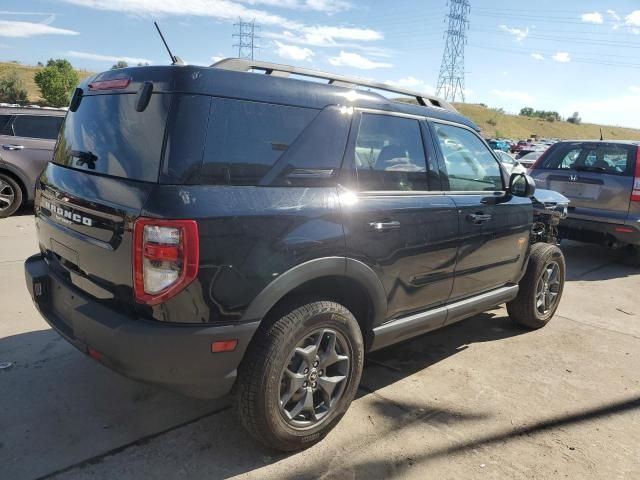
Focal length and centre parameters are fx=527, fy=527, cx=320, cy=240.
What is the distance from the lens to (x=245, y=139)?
2445 millimetres

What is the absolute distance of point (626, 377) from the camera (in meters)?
3.92

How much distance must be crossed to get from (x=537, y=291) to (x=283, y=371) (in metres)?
2.98

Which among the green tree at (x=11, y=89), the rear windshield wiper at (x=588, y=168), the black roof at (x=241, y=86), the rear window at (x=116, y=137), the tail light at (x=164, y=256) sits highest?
the green tree at (x=11, y=89)

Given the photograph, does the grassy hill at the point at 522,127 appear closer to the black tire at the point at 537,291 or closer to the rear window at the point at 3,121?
the rear window at the point at 3,121

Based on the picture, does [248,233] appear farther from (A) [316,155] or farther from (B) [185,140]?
Answer: (A) [316,155]

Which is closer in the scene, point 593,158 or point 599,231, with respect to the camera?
point 599,231

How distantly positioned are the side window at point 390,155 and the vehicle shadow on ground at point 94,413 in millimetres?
1378

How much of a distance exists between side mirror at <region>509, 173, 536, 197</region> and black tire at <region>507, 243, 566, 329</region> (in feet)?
2.21

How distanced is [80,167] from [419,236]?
1.94 metres

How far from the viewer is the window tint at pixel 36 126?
8.51 m

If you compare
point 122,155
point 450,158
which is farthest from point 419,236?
point 122,155

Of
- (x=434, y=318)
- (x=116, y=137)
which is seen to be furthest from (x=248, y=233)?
(x=434, y=318)

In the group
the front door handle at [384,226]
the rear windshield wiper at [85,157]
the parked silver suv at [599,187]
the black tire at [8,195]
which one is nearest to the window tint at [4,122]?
the black tire at [8,195]

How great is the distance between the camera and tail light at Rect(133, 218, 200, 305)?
7.16ft
